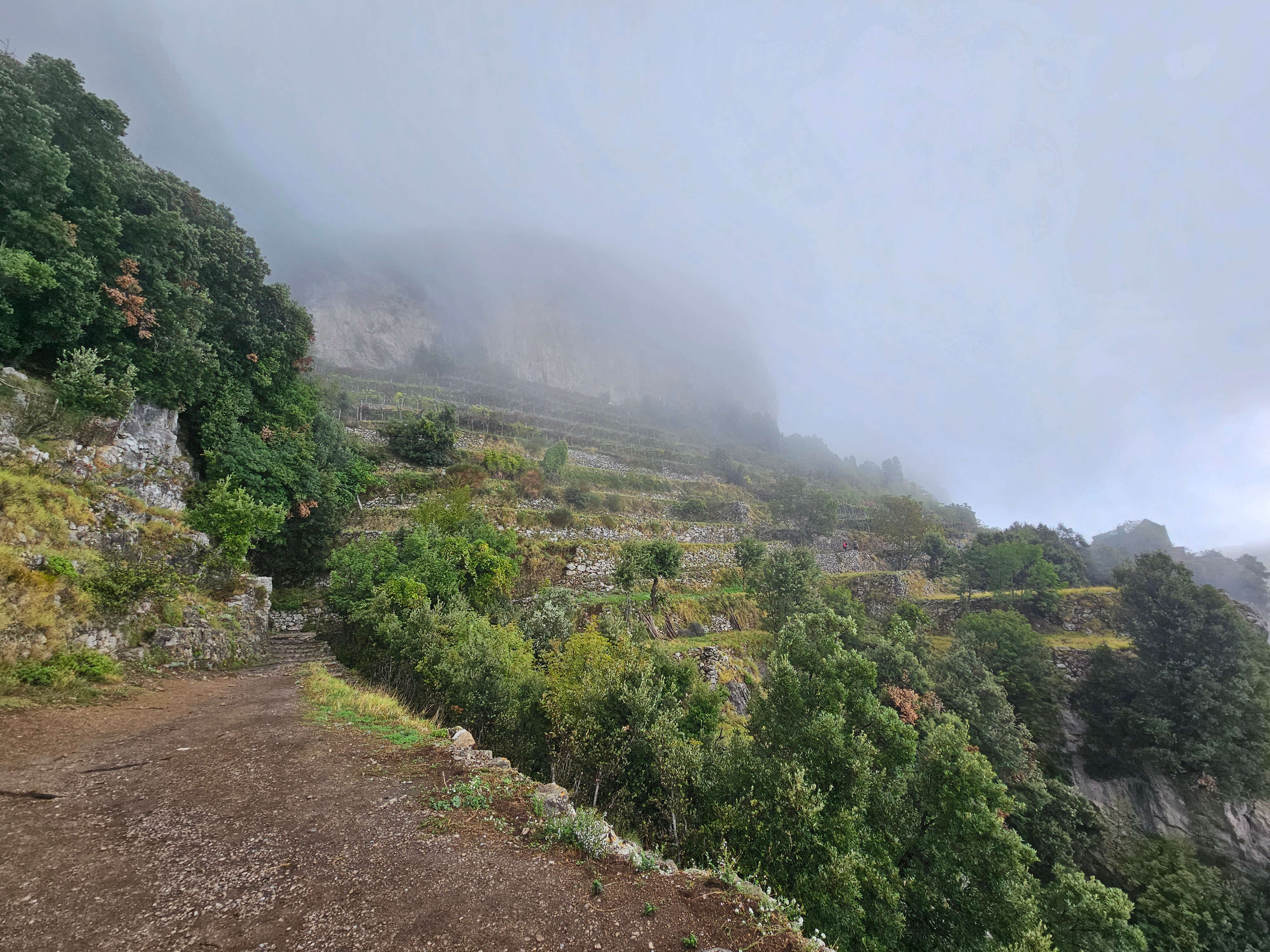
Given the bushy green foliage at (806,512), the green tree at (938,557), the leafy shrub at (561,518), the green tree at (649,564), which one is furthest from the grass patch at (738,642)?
the green tree at (938,557)

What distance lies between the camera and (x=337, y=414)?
44812 mm

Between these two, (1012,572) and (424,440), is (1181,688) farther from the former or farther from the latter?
(424,440)

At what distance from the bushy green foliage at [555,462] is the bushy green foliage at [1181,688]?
46250 millimetres

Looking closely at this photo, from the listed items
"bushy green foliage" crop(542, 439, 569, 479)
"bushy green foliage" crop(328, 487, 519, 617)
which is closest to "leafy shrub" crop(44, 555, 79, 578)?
"bushy green foliage" crop(328, 487, 519, 617)

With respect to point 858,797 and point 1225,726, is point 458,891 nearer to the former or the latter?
point 858,797

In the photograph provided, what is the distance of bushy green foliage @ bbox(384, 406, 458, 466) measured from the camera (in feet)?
138

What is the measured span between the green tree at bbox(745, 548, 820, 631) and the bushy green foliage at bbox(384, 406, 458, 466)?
104 feet

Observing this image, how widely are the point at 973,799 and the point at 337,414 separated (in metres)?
54.0

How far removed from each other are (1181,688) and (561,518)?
136ft

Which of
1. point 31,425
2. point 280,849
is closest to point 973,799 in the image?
point 280,849

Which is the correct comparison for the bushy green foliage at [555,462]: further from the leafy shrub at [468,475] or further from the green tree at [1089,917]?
the green tree at [1089,917]

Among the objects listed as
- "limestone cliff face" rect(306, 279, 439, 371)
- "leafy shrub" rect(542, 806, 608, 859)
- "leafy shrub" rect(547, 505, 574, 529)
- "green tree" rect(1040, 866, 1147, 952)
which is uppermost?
"limestone cliff face" rect(306, 279, 439, 371)

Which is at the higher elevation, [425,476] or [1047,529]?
[1047,529]

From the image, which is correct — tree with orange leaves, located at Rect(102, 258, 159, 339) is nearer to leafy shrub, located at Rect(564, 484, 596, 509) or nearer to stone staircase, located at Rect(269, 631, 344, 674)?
stone staircase, located at Rect(269, 631, 344, 674)
